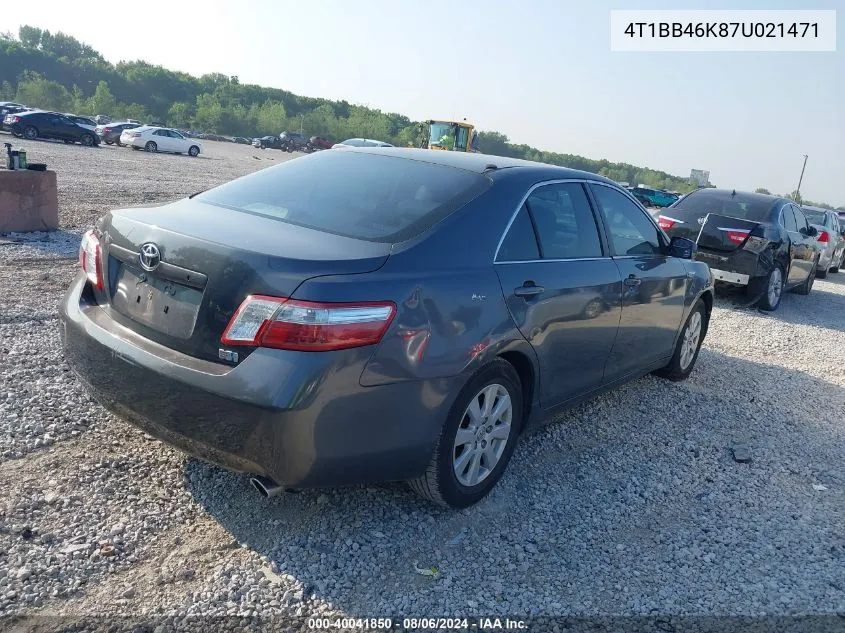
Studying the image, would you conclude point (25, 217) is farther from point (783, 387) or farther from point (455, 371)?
point (783, 387)

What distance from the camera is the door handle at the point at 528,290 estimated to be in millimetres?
3531

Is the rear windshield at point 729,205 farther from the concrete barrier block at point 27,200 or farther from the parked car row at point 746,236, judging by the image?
the concrete barrier block at point 27,200

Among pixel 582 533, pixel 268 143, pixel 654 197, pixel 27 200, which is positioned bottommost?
pixel 582 533

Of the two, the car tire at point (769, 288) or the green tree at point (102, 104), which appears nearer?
the car tire at point (769, 288)

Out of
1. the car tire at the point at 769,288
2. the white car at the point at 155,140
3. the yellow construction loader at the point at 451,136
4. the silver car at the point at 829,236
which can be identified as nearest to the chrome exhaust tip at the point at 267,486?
the car tire at the point at 769,288

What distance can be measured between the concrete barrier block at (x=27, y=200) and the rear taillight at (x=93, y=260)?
6950 mm

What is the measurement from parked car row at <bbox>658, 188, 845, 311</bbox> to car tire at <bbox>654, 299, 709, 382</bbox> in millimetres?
3797

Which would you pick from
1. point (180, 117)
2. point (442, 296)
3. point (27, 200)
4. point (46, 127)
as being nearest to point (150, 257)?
point (442, 296)

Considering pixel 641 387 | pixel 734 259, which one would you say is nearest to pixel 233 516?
pixel 641 387

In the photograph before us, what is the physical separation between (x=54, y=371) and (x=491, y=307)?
305cm

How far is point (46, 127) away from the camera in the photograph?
3441 cm

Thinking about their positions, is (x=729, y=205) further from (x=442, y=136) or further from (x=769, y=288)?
(x=442, y=136)

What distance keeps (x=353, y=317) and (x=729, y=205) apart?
9.51 metres

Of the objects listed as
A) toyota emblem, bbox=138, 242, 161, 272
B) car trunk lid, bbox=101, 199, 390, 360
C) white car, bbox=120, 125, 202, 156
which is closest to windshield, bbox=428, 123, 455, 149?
white car, bbox=120, 125, 202, 156
